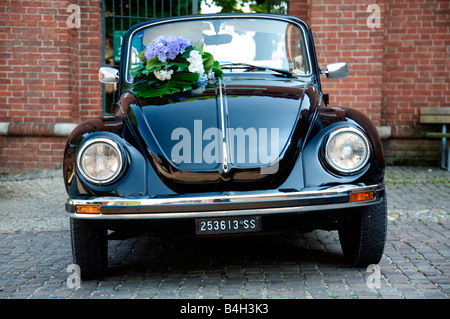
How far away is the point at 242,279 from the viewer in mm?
3658

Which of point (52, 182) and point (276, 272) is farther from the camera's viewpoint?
point (52, 182)

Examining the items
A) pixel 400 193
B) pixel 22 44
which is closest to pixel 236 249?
pixel 400 193

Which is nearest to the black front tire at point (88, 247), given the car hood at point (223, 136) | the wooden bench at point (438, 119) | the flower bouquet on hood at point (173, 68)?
the car hood at point (223, 136)

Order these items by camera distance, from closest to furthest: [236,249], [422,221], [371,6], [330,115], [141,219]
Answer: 1. [141,219]
2. [330,115]
3. [236,249]
4. [422,221]
5. [371,6]

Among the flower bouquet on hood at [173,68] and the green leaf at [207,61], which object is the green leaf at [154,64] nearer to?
the flower bouquet on hood at [173,68]

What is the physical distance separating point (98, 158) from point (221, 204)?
745 mm

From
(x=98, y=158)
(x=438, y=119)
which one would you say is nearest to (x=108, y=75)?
(x=98, y=158)

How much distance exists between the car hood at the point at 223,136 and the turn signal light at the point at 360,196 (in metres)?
0.38

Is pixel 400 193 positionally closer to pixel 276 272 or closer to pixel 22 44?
pixel 276 272

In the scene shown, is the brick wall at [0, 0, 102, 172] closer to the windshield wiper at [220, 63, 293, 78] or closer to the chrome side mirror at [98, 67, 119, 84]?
the chrome side mirror at [98, 67, 119, 84]

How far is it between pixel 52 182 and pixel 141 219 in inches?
→ 205

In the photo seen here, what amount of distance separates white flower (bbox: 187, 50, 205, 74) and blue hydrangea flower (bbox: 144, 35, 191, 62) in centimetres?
8

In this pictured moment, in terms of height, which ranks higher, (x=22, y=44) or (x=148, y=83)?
(x=22, y=44)

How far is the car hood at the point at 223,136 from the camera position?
Answer: 3.38 meters
